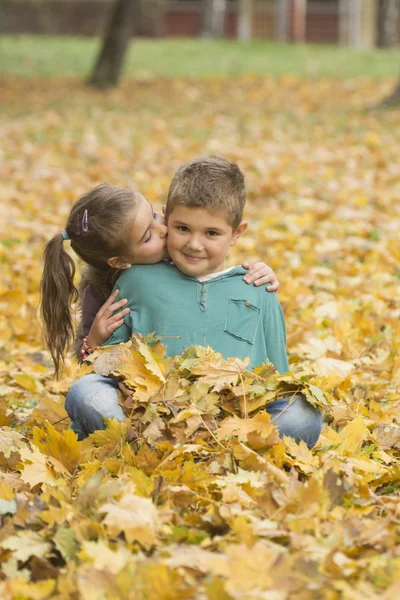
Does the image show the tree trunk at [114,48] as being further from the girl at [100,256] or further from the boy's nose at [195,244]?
the boy's nose at [195,244]

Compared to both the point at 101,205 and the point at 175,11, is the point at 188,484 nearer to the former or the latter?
the point at 101,205

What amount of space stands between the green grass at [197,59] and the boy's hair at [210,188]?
1622cm

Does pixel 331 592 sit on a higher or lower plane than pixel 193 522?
higher

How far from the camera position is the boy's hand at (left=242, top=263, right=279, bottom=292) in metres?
3.20

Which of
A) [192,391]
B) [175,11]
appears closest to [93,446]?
[192,391]

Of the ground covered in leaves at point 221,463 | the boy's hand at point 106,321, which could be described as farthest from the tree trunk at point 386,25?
the boy's hand at point 106,321

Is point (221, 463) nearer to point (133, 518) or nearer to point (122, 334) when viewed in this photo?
point (133, 518)

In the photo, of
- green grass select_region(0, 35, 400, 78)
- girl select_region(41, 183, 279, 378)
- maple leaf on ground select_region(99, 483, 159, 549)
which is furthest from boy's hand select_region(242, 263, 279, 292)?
green grass select_region(0, 35, 400, 78)

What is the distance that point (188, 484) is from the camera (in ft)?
8.41

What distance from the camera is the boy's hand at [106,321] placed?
123 inches

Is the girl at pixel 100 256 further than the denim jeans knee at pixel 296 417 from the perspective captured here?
Yes

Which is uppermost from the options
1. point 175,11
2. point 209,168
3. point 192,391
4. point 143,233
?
point 209,168

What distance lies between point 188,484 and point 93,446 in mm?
422

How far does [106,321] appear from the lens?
314 centimetres
